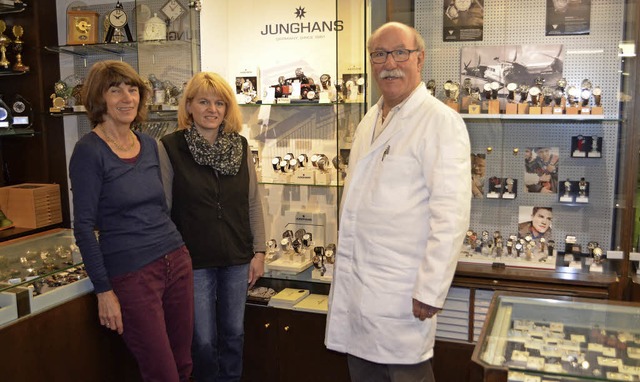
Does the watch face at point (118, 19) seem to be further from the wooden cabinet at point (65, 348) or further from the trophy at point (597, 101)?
the trophy at point (597, 101)

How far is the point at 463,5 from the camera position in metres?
3.50

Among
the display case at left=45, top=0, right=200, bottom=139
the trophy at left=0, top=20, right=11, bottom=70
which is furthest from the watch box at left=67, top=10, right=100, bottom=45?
the trophy at left=0, top=20, right=11, bottom=70

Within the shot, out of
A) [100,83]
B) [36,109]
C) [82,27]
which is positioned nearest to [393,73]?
[100,83]

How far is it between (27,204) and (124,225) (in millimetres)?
2052

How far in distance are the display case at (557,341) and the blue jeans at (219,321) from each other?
1.32 metres

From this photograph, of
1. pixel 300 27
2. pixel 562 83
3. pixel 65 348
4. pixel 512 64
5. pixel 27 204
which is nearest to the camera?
pixel 65 348

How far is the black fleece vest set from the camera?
8.87 ft

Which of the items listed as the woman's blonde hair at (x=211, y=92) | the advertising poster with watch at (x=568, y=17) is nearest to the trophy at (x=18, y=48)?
the woman's blonde hair at (x=211, y=92)

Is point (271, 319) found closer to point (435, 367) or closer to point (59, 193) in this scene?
point (435, 367)

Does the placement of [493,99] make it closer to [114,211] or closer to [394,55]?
[394,55]

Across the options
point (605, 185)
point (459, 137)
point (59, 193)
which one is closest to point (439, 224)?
point (459, 137)

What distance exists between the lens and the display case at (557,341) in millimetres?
1476

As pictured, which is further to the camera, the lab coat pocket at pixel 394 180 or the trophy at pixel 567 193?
the trophy at pixel 567 193

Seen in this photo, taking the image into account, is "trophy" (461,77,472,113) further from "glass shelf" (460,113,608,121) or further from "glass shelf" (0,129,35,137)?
"glass shelf" (0,129,35,137)
